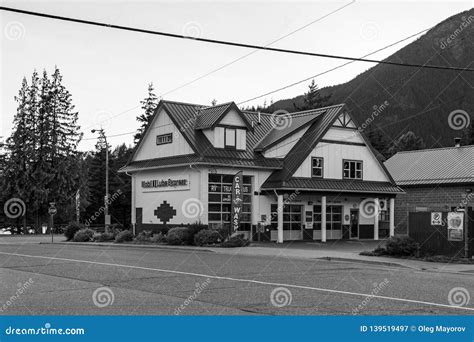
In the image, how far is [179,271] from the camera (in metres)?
19.0

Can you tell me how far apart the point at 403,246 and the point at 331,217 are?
57.2ft

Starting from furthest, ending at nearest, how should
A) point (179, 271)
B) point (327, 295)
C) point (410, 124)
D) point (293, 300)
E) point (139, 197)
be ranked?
point (410, 124) < point (139, 197) < point (179, 271) < point (327, 295) < point (293, 300)

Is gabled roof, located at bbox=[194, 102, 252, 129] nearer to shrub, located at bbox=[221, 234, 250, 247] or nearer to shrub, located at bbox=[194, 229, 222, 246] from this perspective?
shrub, located at bbox=[194, 229, 222, 246]

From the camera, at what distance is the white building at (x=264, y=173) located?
3875 cm

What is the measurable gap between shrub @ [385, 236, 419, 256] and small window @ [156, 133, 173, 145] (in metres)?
18.3

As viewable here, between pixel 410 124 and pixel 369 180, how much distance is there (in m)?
120

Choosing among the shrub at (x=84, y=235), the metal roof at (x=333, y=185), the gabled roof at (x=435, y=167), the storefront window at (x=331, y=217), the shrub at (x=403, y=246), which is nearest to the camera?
the shrub at (x=403, y=246)

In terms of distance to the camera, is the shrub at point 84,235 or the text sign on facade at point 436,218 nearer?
the text sign on facade at point 436,218

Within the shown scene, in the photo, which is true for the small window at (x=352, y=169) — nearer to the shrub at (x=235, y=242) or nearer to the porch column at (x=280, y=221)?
the porch column at (x=280, y=221)

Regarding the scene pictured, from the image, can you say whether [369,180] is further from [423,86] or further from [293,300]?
[423,86]

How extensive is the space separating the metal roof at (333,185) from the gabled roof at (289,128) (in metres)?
2.67

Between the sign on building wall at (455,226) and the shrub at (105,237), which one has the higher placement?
the sign on building wall at (455,226)

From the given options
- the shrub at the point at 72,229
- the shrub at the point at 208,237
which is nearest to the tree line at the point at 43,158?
the shrub at the point at 72,229

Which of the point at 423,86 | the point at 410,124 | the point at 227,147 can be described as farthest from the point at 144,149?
the point at 423,86
